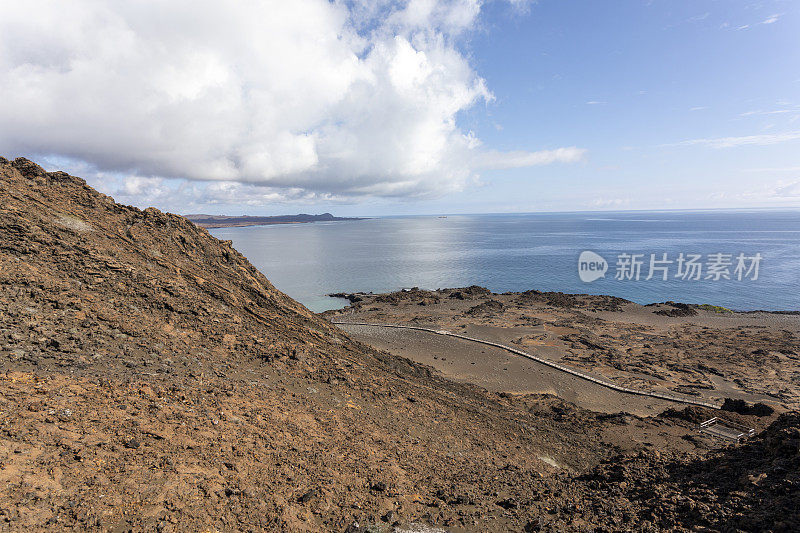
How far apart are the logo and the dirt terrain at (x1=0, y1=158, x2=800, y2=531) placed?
70.0 m

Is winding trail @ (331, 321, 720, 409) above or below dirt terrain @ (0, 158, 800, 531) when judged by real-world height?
A: below

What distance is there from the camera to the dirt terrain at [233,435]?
674cm

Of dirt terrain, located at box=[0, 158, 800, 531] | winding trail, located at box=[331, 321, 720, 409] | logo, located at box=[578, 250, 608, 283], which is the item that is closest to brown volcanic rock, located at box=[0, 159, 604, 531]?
dirt terrain, located at box=[0, 158, 800, 531]

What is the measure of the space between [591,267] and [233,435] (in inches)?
3827

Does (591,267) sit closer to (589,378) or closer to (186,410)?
(589,378)

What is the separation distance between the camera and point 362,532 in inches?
298

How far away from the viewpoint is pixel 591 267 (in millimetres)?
90500

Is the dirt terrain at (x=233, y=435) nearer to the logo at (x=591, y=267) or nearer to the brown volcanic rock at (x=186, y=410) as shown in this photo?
the brown volcanic rock at (x=186, y=410)

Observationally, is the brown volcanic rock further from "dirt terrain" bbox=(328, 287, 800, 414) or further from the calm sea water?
the calm sea water

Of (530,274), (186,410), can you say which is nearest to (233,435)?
(186,410)

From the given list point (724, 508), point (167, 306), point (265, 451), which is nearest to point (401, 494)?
point (265, 451)

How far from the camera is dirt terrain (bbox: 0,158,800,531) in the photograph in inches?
265

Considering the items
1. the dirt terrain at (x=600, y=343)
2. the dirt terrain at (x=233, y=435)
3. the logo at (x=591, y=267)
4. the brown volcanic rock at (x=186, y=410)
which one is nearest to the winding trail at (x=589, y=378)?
the dirt terrain at (x=600, y=343)

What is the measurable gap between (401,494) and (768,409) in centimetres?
2414
